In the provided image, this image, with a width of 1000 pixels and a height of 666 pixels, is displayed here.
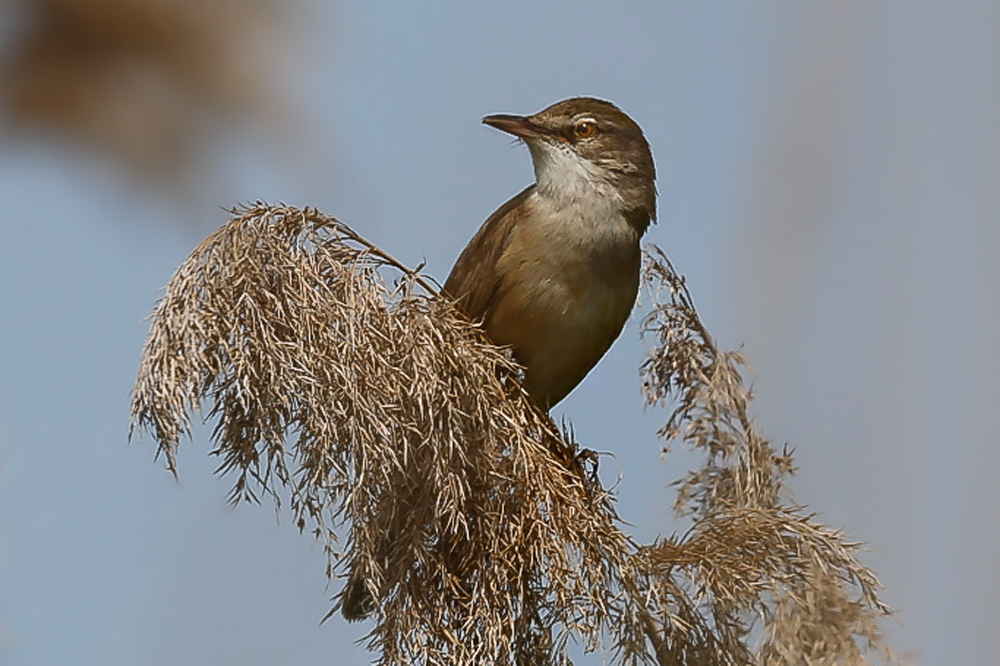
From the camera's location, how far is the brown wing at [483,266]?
3523mm

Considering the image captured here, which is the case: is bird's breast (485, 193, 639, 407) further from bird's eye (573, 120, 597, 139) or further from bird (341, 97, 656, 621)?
bird's eye (573, 120, 597, 139)

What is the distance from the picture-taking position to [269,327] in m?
2.08

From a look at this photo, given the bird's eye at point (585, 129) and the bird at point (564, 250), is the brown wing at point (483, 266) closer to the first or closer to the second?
the bird at point (564, 250)

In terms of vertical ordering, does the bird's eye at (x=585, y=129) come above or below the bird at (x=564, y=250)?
above

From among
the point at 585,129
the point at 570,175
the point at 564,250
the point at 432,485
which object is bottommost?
the point at 432,485

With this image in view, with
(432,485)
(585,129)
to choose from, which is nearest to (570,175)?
(585,129)

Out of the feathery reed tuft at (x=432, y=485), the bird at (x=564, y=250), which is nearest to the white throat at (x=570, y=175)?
the bird at (x=564, y=250)

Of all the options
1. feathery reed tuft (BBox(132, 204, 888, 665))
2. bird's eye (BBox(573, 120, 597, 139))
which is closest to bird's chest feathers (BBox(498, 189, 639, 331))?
bird's eye (BBox(573, 120, 597, 139))

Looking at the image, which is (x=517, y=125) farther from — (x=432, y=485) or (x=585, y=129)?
(x=432, y=485)

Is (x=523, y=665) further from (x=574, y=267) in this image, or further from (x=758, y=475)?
(x=574, y=267)

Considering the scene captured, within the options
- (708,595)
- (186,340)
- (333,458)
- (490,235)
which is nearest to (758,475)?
(708,595)

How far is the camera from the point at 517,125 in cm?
355

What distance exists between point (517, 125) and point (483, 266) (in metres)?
0.43

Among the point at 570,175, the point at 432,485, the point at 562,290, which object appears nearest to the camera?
the point at 432,485
